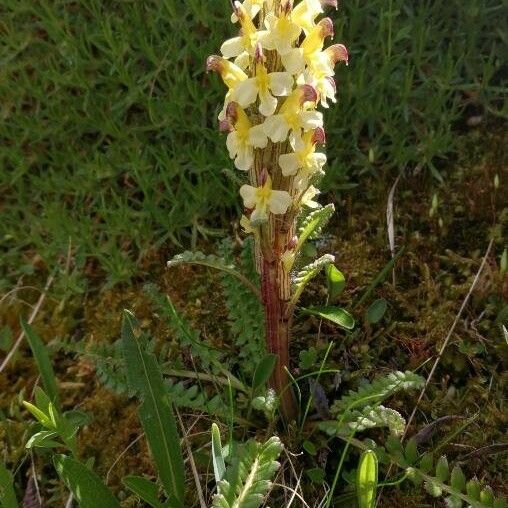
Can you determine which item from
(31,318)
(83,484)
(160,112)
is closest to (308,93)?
(83,484)

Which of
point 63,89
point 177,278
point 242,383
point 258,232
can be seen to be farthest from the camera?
point 63,89

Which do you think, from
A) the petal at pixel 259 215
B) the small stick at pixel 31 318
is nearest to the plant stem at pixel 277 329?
the petal at pixel 259 215

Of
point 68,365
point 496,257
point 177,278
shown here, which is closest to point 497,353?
point 496,257

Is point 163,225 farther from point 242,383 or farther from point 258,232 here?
point 258,232

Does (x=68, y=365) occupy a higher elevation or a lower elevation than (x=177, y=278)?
lower

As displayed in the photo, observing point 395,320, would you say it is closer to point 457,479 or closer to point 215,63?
point 457,479

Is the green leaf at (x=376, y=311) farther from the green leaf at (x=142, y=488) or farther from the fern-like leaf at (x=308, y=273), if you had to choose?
the green leaf at (x=142, y=488)

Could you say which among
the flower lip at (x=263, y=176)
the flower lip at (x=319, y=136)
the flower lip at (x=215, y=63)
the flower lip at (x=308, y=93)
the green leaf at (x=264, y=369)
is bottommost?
the green leaf at (x=264, y=369)
